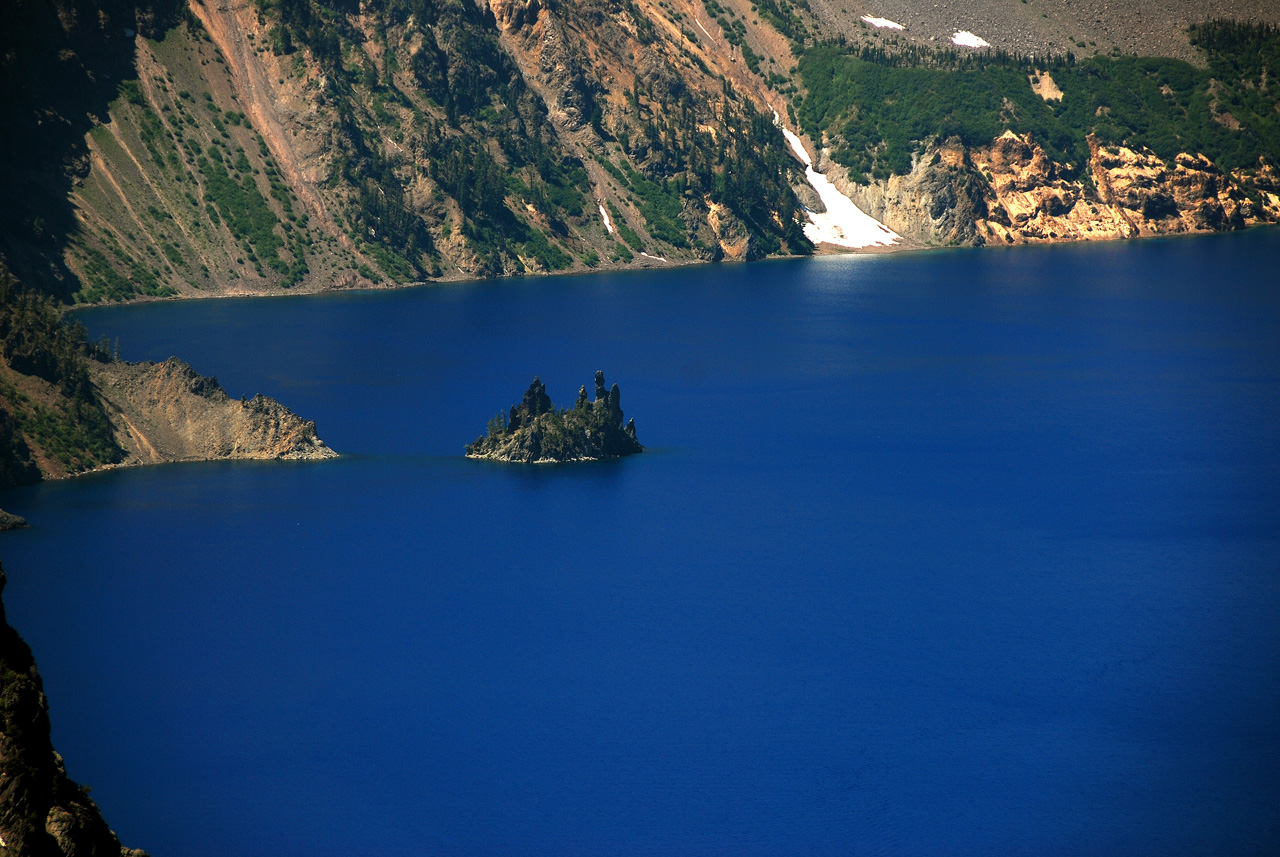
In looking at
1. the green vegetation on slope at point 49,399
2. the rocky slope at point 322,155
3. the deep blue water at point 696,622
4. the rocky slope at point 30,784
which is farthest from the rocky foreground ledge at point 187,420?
the rocky slope at point 322,155

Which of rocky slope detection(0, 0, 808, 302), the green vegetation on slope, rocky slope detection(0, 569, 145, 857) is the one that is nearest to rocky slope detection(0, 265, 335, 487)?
the green vegetation on slope

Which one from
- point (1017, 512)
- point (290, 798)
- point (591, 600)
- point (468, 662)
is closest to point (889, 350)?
point (1017, 512)

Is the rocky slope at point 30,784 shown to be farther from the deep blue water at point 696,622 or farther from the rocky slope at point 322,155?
the rocky slope at point 322,155

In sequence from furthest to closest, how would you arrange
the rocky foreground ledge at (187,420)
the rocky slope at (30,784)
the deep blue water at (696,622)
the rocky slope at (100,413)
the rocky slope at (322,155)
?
the rocky slope at (322,155) → the rocky foreground ledge at (187,420) → the rocky slope at (100,413) → the deep blue water at (696,622) → the rocky slope at (30,784)

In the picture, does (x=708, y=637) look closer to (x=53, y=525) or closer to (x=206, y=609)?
(x=206, y=609)

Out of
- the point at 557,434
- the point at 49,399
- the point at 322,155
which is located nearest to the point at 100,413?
the point at 49,399

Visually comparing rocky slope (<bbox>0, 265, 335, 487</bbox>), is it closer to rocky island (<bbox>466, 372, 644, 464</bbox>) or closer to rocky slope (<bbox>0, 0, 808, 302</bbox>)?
rocky island (<bbox>466, 372, 644, 464</bbox>)
